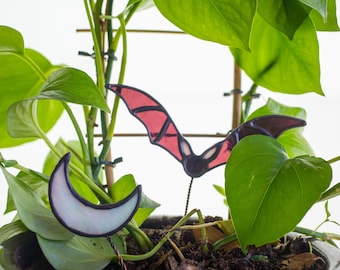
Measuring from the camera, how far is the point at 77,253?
520 mm

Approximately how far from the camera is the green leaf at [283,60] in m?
0.61

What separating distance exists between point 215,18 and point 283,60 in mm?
219

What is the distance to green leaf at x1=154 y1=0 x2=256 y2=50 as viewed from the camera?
0.46 meters

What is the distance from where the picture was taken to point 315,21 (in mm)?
621

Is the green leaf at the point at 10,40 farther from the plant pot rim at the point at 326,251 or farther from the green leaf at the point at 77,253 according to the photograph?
the plant pot rim at the point at 326,251

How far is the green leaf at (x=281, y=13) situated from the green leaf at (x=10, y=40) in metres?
0.26

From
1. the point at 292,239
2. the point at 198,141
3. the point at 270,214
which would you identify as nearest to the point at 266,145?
the point at 270,214

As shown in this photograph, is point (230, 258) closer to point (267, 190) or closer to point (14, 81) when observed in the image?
point (267, 190)

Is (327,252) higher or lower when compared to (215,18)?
lower

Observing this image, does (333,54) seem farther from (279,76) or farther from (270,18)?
(270,18)

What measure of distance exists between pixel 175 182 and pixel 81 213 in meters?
0.98

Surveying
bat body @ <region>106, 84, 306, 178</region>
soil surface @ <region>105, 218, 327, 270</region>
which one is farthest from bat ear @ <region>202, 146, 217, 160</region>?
soil surface @ <region>105, 218, 327, 270</region>

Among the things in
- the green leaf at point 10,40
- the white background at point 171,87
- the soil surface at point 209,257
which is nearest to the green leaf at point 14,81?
the green leaf at point 10,40

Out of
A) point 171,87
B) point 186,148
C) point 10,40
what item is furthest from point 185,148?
point 171,87
